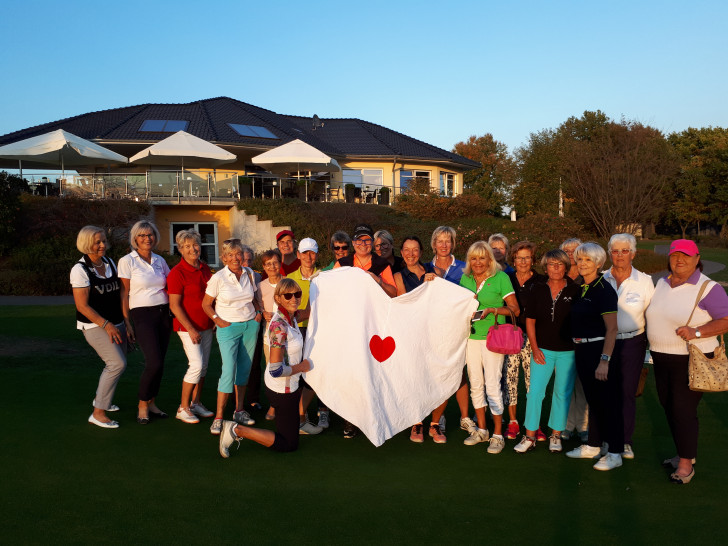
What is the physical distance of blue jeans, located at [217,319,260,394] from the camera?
6348 millimetres

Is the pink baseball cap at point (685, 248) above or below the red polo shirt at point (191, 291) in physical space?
above

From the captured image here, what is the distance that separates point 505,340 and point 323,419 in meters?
2.26

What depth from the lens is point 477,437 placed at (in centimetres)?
602

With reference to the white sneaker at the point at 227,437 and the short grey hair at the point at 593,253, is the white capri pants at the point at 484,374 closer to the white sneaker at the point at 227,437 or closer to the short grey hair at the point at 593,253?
the short grey hair at the point at 593,253

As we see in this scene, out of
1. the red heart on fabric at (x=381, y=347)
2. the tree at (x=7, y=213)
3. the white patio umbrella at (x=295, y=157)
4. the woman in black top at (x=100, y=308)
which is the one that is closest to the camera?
the red heart on fabric at (x=381, y=347)

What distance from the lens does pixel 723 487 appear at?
494 centimetres

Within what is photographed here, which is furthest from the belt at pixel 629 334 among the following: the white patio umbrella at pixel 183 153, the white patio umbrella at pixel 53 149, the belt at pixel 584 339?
the white patio umbrella at pixel 53 149

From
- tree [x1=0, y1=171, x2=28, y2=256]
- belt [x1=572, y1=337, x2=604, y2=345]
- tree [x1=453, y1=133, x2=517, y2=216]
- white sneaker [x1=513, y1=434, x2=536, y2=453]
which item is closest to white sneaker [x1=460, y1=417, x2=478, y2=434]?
white sneaker [x1=513, y1=434, x2=536, y2=453]

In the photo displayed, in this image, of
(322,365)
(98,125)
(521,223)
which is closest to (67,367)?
(322,365)

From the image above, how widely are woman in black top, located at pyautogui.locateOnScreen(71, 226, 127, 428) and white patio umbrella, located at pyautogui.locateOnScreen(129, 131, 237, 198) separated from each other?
1920 cm

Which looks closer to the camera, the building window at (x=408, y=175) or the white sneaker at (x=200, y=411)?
the white sneaker at (x=200, y=411)

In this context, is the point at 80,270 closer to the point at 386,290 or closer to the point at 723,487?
the point at 386,290

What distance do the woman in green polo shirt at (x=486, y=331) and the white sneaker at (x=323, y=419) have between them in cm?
155

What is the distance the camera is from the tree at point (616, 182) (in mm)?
30031
